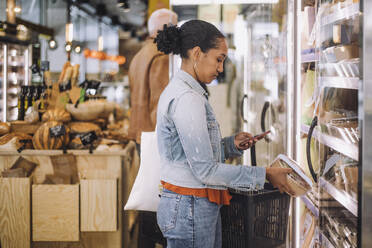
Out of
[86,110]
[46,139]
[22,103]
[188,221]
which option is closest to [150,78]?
[86,110]

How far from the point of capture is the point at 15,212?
11.7ft

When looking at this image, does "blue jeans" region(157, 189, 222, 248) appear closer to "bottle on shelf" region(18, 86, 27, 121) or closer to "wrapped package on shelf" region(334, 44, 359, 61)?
"wrapped package on shelf" region(334, 44, 359, 61)

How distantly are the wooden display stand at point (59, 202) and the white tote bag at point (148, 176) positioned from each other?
4.17 feet

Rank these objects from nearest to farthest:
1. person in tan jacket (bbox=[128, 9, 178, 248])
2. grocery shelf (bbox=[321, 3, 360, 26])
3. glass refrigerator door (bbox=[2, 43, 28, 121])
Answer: grocery shelf (bbox=[321, 3, 360, 26]) → person in tan jacket (bbox=[128, 9, 178, 248]) → glass refrigerator door (bbox=[2, 43, 28, 121])

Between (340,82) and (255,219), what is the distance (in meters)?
0.73

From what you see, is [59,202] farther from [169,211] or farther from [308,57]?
[308,57]

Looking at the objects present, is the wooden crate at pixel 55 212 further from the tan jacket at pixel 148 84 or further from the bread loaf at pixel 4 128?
the tan jacket at pixel 148 84

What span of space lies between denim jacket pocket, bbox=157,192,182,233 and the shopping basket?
0.32 meters

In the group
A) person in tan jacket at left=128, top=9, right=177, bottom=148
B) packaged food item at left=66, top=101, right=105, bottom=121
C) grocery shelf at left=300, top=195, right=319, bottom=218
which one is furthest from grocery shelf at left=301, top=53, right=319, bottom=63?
packaged food item at left=66, top=101, right=105, bottom=121

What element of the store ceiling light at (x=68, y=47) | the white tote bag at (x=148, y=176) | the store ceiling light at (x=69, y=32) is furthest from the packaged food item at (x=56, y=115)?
the white tote bag at (x=148, y=176)

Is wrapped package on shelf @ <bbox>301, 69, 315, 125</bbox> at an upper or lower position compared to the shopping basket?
upper

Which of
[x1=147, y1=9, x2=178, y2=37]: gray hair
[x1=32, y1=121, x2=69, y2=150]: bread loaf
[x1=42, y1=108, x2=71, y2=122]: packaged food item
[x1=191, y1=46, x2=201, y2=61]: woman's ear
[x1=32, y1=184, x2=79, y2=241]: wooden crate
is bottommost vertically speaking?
[x1=32, y1=184, x2=79, y2=241]: wooden crate

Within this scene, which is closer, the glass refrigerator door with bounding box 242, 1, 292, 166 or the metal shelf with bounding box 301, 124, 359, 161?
the metal shelf with bounding box 301, 124, 359, 161

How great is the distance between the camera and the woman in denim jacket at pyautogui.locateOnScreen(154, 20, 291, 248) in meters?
1.80
